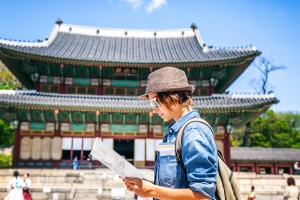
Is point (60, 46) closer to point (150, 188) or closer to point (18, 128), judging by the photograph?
point (18, 128)

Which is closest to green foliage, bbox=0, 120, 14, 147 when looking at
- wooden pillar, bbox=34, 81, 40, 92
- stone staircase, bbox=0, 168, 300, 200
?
wooden pillar, bbox=34, 81, 40, 92

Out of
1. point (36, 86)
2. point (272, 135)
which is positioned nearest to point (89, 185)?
point (36, 86)

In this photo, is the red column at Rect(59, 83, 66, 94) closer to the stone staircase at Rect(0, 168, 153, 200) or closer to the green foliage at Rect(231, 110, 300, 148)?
the stone staircase at Rect(0, 168, 153, 200)

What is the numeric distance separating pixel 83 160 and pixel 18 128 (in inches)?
183

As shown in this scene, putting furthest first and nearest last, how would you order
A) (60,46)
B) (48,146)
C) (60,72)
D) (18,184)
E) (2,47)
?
(60,46) → (60,72) → (48,146) → (2,47) → (18,184)

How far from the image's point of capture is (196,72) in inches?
863

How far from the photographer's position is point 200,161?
6.22 feet

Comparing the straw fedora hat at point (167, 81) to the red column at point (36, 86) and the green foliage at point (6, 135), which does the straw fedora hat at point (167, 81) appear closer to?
the red column at point (36, 86)

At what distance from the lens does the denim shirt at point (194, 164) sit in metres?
1.89

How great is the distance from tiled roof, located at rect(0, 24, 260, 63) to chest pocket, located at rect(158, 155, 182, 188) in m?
18.8

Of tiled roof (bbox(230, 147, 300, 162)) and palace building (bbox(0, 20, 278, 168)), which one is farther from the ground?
palace building (bbox(0, 20, 278, 168))

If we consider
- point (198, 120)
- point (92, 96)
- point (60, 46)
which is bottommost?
point (198, 120)

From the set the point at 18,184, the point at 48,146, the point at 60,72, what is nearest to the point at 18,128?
the point at 48,146

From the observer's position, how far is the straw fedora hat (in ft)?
7.11
